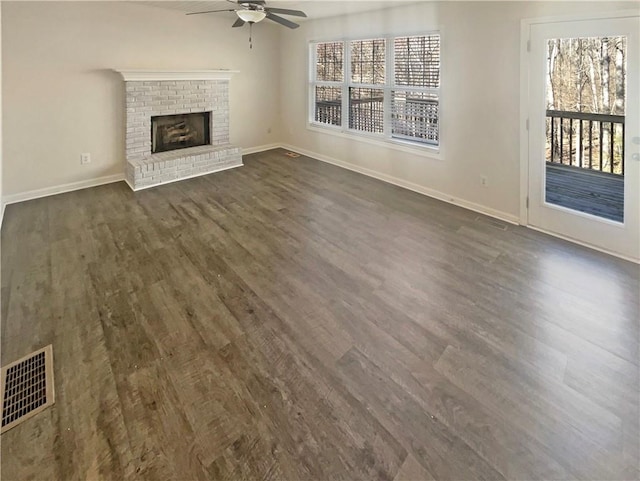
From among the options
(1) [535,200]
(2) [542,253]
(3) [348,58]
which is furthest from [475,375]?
(3) [348,58]

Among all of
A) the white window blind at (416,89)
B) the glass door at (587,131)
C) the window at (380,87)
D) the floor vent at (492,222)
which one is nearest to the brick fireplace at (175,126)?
the window at (380,87)

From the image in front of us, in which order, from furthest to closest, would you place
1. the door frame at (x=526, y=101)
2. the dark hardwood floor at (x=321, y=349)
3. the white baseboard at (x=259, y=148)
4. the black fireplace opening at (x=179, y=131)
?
the white baseboard at (x=259, y=148) → the black fireplace opening at (x=179, y=131) → the door frame at (x=526, y=101) → the dark hardwood floor at (x=321, y=349)

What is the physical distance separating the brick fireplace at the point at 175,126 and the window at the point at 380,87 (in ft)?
5.54

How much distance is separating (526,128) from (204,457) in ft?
13.0

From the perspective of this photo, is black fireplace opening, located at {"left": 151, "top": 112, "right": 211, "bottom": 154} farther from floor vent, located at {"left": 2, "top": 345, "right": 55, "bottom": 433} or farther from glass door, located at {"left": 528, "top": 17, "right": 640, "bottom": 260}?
glass door, located at {"left": 528, "top": 17, "right": 640, "bottom": 260}

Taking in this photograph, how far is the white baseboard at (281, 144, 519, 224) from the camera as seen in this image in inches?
164

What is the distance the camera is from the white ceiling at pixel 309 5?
4.65 meters

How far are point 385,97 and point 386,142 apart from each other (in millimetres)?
650

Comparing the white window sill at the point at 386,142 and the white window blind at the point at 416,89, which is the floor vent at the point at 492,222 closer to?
the white window sill at the point at 386,142

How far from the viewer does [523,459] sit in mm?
1532

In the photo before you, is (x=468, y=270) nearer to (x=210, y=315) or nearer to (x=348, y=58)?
(x=210, y=315)

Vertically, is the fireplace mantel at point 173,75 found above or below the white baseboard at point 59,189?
above

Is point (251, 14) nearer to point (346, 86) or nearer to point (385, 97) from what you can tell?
point (385, 97)

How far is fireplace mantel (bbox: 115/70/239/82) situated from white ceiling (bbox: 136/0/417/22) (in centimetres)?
86
